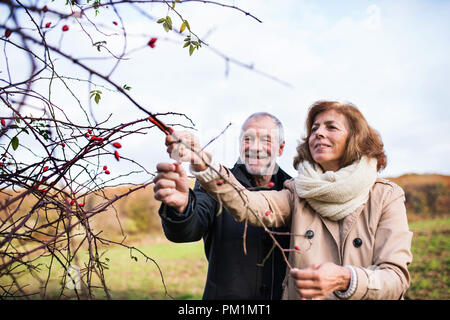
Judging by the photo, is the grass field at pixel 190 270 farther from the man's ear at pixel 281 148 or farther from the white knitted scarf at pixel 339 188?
the white knitted scarf at pixel 339 188

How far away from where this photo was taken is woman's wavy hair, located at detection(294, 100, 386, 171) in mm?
2402

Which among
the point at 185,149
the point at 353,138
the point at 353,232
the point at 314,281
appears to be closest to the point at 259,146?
the point at 353,138

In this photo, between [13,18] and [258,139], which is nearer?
[13,18]

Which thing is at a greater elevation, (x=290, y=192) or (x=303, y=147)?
(x=303, y=147)

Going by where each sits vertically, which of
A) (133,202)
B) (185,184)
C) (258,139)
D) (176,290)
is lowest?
(176,290)

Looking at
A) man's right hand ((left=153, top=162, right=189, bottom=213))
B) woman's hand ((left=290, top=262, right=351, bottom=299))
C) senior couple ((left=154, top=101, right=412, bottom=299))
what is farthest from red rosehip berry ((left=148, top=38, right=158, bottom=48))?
woman's hand ((left=290, top=262, right=351, bottom=299))

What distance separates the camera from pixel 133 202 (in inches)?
545

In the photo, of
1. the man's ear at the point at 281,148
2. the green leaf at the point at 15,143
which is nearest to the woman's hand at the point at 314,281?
the man's ear at the point at 281,148

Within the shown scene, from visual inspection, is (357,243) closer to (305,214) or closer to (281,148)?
(305,214)

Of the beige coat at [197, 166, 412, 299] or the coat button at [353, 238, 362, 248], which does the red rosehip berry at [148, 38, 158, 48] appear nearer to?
the beige coat at [197, 166, 412, 299]

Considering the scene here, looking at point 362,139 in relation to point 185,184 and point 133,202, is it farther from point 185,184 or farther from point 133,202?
point 133,202
